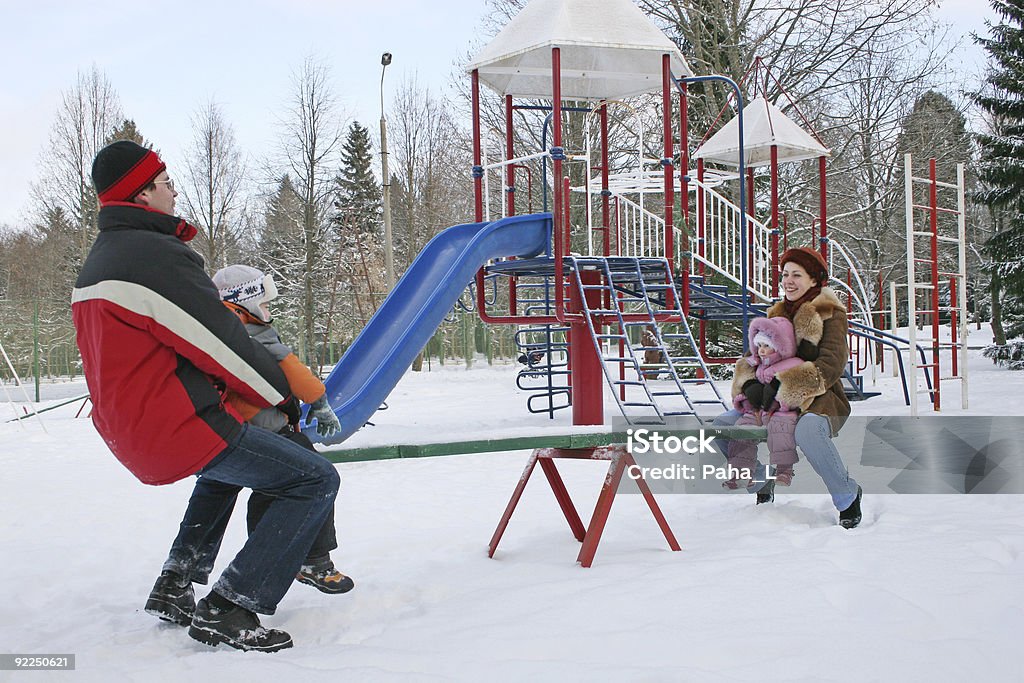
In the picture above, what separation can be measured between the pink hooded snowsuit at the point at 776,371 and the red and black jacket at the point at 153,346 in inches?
122

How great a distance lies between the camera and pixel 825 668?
104 inches

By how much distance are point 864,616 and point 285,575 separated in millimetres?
2055

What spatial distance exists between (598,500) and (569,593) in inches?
33.1

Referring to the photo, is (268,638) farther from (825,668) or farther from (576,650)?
(825,668)

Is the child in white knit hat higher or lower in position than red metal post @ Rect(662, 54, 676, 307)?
lower

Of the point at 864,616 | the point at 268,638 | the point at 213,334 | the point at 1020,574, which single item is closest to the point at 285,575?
the point at 268,638

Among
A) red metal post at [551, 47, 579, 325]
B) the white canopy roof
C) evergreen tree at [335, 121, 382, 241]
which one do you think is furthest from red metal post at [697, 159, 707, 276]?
evergreen tree at [335, 121, 382, 241]

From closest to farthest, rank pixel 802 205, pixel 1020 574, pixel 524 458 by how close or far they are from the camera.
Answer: pixel 1020 574 < pixel 524 458 < pixel 802 205

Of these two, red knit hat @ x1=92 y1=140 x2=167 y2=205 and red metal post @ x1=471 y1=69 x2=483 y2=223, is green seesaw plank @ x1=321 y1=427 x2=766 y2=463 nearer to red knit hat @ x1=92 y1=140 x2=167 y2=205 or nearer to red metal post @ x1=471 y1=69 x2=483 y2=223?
red knit hat @ x1=92 y1=140 x2=167 y2=205

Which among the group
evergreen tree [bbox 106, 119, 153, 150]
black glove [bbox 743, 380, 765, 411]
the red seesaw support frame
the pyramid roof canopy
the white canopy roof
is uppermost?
evergreen tree [bbox 106, 119, 153, 150]

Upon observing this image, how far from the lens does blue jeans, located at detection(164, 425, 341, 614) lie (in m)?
3.00

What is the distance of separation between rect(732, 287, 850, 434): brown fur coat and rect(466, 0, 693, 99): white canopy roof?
3.99 meters

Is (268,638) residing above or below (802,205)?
below
